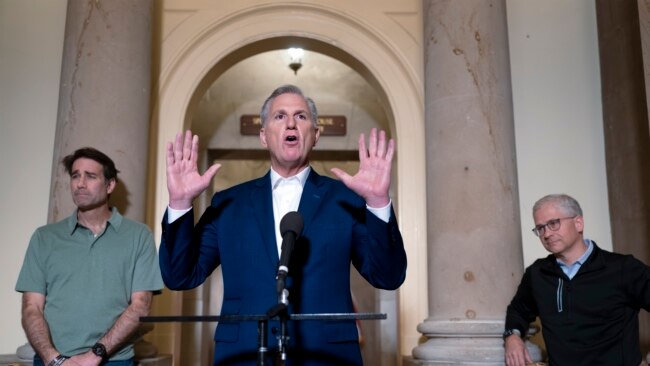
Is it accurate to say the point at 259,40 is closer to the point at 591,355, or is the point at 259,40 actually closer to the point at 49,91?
the point at 49,91

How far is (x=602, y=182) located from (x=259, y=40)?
285 centimetres

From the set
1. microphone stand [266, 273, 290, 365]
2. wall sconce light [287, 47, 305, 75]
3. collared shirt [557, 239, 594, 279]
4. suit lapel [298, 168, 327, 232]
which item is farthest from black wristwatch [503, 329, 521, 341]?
wall sconce light [287, 47, 305, 75]

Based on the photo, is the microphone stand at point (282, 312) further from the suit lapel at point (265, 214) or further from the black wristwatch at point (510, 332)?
the black wristwatch at point (510, 332)

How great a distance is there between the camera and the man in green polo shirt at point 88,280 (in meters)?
3.37

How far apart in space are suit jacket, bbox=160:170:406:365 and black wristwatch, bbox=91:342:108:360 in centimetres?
129

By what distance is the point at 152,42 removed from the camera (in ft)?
17.8

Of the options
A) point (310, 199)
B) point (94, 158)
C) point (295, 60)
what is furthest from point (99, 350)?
point (295, 60)

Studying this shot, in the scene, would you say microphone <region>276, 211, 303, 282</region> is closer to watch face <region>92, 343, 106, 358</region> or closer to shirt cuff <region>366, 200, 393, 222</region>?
shirt cuff <region>366, 200, 393, 222</region>

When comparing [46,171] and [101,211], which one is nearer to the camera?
[101,211]

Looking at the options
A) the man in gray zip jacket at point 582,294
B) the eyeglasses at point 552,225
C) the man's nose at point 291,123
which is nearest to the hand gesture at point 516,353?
the man in gray zip jacket at point 582,294

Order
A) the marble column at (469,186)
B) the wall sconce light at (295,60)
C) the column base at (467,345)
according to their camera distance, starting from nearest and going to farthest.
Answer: the column base at (467,345) < the marble column at (469,186) < the wall sconce light at (295,60)

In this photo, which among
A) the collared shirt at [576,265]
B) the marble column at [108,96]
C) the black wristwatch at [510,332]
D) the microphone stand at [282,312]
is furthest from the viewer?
the marble column at [108,96]

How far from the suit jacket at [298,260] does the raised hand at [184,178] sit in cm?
6

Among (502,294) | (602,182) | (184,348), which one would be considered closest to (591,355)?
(502,294)
